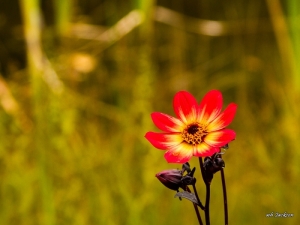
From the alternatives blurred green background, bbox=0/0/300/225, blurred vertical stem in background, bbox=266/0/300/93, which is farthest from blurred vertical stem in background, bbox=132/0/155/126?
blurred vertical stem in background, bbox=266/0/300/93

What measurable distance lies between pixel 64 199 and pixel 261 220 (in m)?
0.29

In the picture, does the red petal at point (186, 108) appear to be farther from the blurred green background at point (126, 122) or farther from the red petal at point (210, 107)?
the blurred green background at point (126, 122)

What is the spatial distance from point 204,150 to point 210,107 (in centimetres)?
2

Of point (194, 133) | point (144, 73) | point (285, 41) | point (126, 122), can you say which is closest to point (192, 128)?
point (194, 133)

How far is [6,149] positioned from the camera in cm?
94

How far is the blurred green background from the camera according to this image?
74cm

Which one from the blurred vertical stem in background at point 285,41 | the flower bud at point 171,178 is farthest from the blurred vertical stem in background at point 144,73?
the flower bud at point 171,178

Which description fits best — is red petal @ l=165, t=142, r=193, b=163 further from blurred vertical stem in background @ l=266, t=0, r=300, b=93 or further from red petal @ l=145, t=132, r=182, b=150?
blurred vertical stem in background @ l=266, t=0, r=300, b=93

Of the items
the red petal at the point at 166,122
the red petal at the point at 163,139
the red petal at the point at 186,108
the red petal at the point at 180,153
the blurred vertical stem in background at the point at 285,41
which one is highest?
the blurred vertical stem in background at the point at 285,41

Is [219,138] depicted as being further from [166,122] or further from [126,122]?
[126,122]

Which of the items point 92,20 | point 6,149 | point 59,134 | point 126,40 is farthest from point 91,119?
point 59,134

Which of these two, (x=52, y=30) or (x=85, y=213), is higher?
(x=52, y=30)

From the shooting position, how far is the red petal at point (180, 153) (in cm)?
16

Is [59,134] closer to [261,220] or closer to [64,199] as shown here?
[64,199]
